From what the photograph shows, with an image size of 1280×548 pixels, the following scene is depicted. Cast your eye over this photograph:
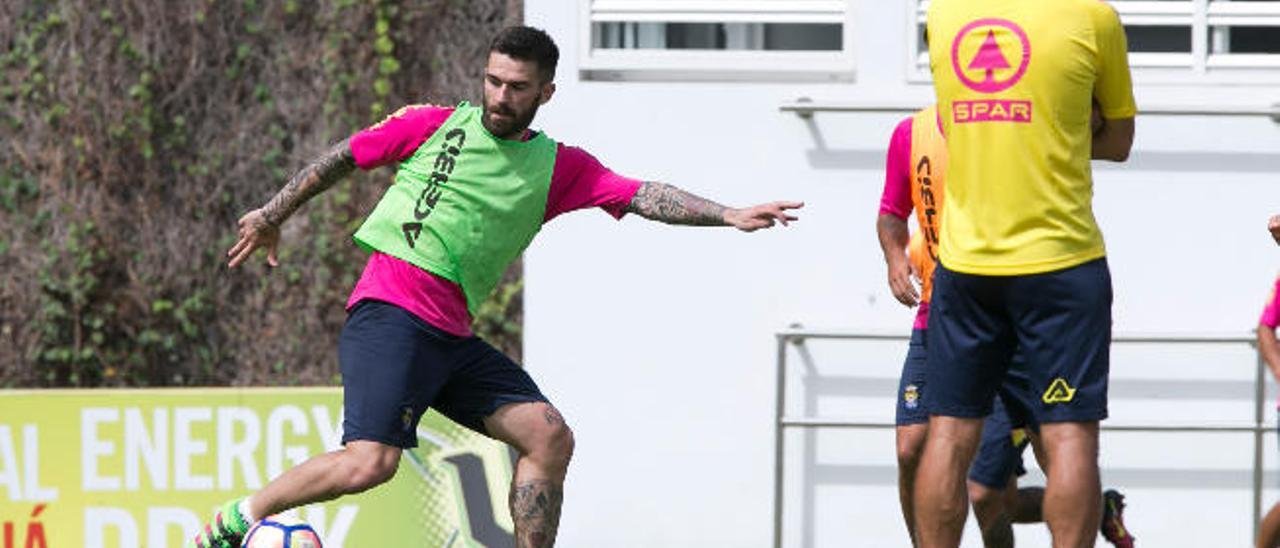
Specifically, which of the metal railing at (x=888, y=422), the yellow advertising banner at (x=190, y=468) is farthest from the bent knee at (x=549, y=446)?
the metal railing at (x=888, y=422)

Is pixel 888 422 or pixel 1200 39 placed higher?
pixel 1200 39

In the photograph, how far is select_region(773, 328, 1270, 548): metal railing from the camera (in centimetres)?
956

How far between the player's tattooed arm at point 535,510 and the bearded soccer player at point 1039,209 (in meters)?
1.86

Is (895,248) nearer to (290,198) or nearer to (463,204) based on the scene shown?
(463,204)

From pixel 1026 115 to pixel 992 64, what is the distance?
6.1 inches

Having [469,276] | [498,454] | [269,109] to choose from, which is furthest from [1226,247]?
[269,109]

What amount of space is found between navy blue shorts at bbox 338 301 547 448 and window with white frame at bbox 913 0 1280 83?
3.23 m

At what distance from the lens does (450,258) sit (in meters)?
7.24

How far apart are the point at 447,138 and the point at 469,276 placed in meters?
0.44

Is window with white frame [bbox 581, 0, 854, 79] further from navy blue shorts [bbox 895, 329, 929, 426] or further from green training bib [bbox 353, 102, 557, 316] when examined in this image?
green training bib [bbox 353, 102, 557, 316]

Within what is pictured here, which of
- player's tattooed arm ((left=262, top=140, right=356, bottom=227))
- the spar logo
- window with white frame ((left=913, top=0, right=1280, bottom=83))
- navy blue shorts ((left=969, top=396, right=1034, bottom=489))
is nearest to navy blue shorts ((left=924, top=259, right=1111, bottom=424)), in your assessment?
the spar logo

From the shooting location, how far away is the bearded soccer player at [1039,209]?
574cm

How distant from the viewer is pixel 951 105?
19.3 ft

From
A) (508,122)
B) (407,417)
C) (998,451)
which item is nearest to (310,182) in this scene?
(508,122)
